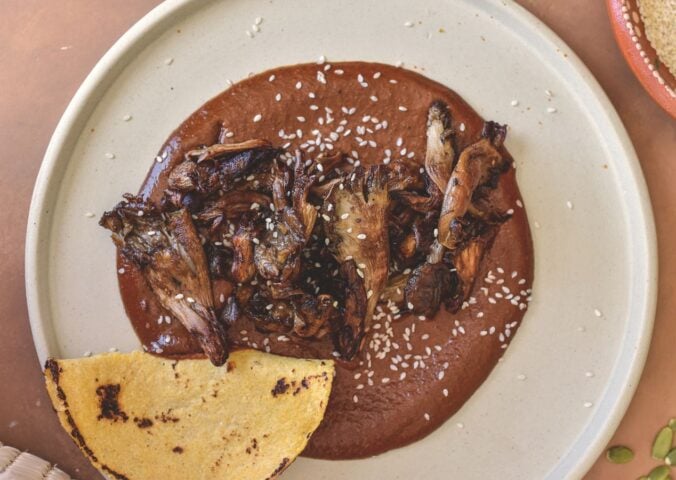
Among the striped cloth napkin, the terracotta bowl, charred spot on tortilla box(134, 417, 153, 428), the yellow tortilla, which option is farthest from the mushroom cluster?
the striped cloth napkin

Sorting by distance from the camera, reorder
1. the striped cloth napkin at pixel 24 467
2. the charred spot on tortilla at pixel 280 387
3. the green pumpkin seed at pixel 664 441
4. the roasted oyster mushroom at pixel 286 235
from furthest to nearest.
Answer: the green pumpkin seed at pixel 664 441 → the striped cloth napkin at pixel 24 467 → the charred spot on tortilla at pixel 280 387 → the roasted oyster mushroom at pixel 286 235

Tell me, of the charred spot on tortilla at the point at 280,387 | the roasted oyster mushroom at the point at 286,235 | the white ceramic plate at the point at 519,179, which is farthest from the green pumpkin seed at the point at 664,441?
the roasted oyster mushroom at the point at 286,235

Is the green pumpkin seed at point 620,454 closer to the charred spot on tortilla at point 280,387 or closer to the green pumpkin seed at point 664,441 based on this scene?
the green pumpkin seed at point 664,441

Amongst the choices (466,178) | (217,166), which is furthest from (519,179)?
(217,166)

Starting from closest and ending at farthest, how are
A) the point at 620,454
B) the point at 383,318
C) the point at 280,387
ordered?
the point at 280,387
the point at 383,318
the point at 620,454

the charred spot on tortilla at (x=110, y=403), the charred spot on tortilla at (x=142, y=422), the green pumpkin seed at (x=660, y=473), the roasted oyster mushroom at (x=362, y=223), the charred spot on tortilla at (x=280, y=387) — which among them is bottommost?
the green pumpkin seed at (x=660, y=473)

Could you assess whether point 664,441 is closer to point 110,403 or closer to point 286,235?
point 286,235
